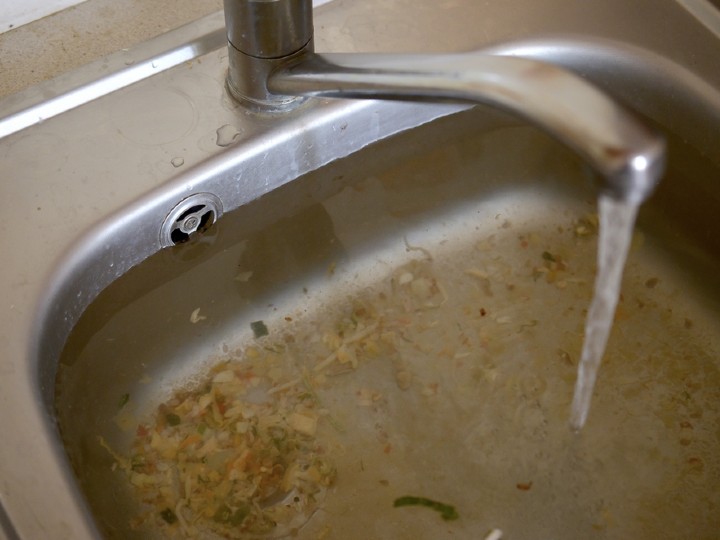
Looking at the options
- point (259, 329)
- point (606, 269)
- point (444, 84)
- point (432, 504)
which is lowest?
point (432, 504)

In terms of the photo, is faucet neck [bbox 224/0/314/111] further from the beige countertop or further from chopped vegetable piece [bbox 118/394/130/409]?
chopped vegetable piece [bbox 118/394/130/409]

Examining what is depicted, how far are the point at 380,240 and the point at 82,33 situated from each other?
0.32m

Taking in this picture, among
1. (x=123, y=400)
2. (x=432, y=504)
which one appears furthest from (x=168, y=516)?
(x=432, y=504)

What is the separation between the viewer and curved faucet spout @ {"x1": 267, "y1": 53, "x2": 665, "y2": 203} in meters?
0.40

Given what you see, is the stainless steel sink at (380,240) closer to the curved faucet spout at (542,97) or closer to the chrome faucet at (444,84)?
the chrome faucet at (444,84)

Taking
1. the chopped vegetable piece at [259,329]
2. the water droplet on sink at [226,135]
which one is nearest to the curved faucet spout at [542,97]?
the water droplet on sink at [226,135]

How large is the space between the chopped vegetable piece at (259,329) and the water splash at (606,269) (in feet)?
0.90

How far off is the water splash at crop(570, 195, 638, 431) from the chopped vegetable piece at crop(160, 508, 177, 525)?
33 cm

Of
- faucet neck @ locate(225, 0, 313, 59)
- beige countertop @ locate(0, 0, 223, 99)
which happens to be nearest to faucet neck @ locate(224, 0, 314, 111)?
faucet neck @ locate(225, 0, 313, 59)

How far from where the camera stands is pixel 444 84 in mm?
492

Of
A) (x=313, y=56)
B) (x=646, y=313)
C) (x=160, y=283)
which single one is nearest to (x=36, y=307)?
(x=160, y=283)

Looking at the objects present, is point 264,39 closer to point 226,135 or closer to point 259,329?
point 226,135

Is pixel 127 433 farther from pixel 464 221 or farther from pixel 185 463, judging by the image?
pixel 464 221

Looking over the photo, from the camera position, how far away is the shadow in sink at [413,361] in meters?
0.69
